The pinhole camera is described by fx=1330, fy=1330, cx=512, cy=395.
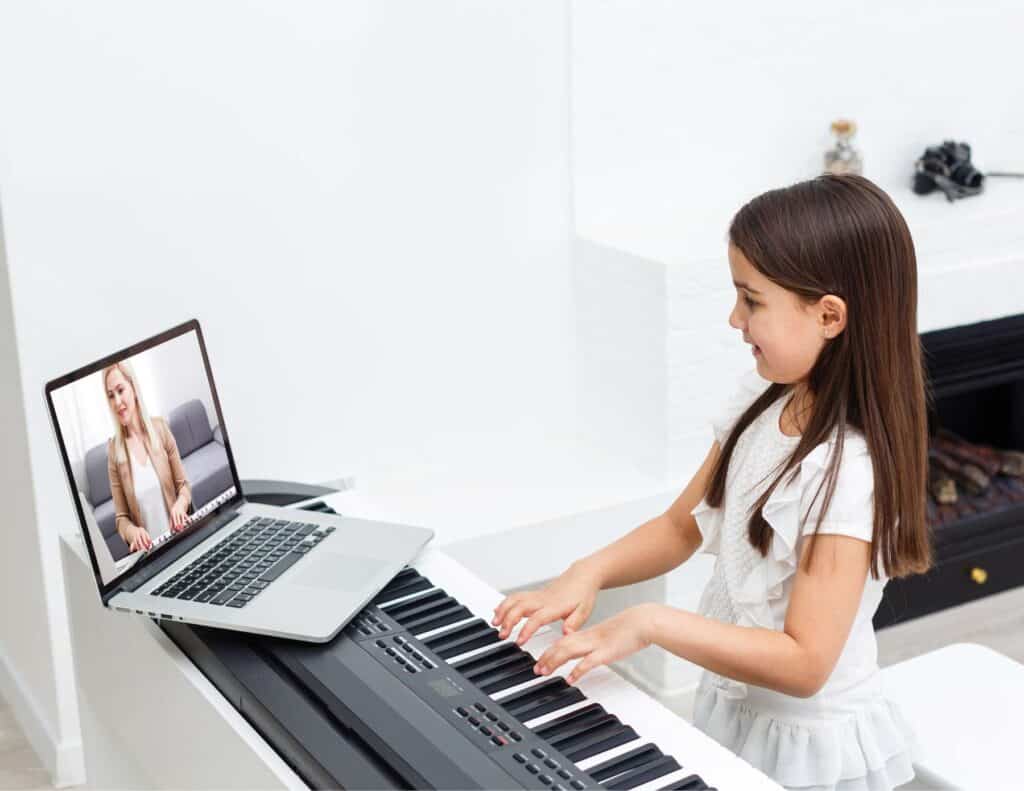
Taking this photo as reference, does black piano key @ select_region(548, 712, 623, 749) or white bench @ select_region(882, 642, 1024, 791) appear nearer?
black piano key @ select_region(548, 712, 623, 749)

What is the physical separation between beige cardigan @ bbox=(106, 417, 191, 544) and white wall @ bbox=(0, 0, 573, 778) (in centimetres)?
84

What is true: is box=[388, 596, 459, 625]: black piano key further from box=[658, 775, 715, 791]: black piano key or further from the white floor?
the white floor

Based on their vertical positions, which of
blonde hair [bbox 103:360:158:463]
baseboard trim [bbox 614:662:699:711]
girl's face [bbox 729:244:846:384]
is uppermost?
girl's face [bbox 729:244:846:384]

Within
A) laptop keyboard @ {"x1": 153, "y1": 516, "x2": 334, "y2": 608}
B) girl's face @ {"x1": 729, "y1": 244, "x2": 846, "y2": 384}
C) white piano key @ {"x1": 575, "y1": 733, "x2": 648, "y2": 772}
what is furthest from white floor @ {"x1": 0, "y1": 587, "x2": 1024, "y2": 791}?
white piano key @ {"x1": 575, "y1": 733, "x2": 648, "y2": 772}

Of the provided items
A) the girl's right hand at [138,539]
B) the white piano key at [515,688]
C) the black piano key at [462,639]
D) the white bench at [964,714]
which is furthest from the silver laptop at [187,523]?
the white bench at [964,714]

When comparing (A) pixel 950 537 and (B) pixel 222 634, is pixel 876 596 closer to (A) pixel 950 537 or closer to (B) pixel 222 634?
(B) pixel 222 634

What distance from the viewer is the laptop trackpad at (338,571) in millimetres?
1597

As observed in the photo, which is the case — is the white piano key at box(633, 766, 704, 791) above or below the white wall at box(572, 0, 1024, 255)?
below

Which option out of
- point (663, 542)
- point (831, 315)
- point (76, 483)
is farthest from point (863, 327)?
point (76, 483)

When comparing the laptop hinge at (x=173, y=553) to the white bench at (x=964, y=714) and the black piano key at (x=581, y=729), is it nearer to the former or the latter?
the black piano key at (x=581, y=729)

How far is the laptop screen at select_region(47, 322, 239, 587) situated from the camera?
154 cm

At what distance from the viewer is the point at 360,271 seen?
8.73 ft

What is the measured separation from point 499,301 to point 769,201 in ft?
4.53

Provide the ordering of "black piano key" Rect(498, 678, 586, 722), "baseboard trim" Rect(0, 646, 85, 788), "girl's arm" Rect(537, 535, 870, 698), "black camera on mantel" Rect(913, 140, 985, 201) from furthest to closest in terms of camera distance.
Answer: "black camera on mantel" Rect(913, 140, 985, 201) < "baseboard trim" Rect(0, 646, 85, 788) < "girl's arm" Rect(537, 535, 870, 698) < "black piano key" Rect(498, 678, 586, 722)
